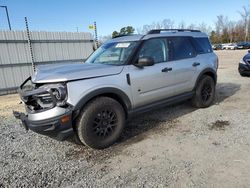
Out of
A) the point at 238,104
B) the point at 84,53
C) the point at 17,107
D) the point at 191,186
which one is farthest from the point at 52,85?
the point at 84,53

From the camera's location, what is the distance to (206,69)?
556 centimetres

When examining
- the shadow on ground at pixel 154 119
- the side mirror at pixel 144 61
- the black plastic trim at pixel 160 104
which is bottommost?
the shadow on ground at pixel 154 119

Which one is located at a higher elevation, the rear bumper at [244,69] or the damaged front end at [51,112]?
the damaged front end at [51,112]

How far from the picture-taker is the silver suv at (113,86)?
3328mm

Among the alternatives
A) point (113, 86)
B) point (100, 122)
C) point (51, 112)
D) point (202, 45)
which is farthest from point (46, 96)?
point (202, 45)

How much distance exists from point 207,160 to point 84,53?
9.20 meters

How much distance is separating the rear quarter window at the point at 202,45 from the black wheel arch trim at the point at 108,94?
8.23 feet

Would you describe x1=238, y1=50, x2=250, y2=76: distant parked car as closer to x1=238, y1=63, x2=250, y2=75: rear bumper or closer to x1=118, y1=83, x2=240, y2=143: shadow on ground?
x1=238, y1=63, x2=250, y2=75: rear bumper

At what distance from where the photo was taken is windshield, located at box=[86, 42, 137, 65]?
4199 millimetres

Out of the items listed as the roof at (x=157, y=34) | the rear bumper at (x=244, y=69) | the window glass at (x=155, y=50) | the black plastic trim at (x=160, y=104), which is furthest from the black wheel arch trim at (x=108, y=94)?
the rear bumper at (x=244, y=69)

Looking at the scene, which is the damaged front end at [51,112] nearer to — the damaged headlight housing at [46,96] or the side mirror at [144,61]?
the damaged headlight housing at [46,96]

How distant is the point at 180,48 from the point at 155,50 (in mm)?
806

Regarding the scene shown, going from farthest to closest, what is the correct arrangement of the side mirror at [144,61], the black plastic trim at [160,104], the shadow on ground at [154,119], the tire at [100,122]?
the shadow on ground at [154,119] < the black plastic trim at [160,104] < the side mirror at [144,61] < the tire at [100,122]

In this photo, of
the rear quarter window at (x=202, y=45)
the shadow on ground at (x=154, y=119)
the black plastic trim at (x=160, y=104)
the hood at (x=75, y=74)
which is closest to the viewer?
the hood at (x=75, y=74)
